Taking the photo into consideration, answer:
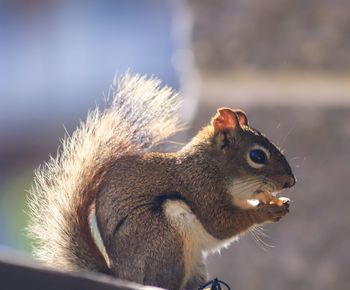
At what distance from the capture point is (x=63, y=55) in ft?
21.0

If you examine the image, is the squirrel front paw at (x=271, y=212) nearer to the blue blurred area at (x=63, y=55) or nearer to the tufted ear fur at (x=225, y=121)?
the tufted ear fur at (x=225, y=121)

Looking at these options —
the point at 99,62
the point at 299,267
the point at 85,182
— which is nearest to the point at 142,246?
the point at 85,182

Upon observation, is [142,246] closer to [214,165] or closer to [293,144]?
[214,165]

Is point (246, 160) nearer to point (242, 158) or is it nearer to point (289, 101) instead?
point (242, 158)

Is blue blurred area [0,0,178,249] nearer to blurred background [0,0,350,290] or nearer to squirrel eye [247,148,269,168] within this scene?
blurred background [0,0,350,290]

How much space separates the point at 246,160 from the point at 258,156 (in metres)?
0.02

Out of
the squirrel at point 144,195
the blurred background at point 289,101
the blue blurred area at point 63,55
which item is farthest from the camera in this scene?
the blue blurred area at point 63,55

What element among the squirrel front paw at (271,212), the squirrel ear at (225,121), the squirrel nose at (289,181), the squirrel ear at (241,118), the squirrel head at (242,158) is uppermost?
the squirrel ear at (241,118)

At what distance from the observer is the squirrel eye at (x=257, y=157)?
65.2 inches

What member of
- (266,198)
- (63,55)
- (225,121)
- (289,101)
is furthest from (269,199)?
(63,55)

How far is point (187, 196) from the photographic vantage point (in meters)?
1.56

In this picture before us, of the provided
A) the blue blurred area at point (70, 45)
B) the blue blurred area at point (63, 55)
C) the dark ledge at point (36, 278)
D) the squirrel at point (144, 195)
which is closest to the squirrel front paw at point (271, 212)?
the squirrel at point (144, 195)

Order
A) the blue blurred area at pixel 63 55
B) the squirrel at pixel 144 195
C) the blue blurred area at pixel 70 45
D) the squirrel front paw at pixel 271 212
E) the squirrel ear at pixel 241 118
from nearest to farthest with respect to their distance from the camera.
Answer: the squirrel at pixel 144 195
the squirrel front paw at pixel 271 212
the squirrel ear at pixel 241 118
the blue blurred area at pixel 63 55
the blue blurred area at pixel 70 45

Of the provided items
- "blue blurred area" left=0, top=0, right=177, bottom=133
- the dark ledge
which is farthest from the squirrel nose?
"blue blurred area" left=0, top=0, right=177, bottom=133
